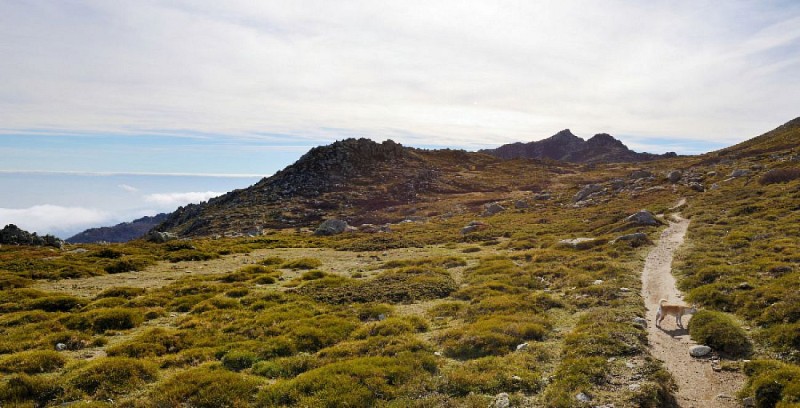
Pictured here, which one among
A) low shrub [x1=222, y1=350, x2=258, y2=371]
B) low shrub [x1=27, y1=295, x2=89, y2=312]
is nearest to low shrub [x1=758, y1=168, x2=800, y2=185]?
low shrub [x1=222, y1=350, x2=258, y2=371]

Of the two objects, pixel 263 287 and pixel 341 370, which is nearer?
pixel 341 370

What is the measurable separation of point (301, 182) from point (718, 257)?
119263mm

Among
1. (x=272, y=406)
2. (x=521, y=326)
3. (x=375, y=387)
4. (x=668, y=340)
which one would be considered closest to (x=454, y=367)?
(x=375, y=387)

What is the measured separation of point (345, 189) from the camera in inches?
5108

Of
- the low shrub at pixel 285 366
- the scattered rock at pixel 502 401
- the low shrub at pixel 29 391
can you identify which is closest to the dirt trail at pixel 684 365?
the scattered rock at pixel 502 401

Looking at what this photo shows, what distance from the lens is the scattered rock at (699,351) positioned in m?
14.0

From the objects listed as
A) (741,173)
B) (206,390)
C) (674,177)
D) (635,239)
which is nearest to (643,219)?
(635,239)

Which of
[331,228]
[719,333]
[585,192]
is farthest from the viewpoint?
[585,192]

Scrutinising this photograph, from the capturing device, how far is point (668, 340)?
606 inches

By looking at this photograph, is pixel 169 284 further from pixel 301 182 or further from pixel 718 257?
pixel 301 182

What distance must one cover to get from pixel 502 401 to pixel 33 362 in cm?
1635

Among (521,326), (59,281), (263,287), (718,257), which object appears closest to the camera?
(521,326)

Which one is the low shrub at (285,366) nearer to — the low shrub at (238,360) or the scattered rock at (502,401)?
the low shrub at (238,360)

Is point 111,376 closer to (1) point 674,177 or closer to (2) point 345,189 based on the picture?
(1) point 674,177
